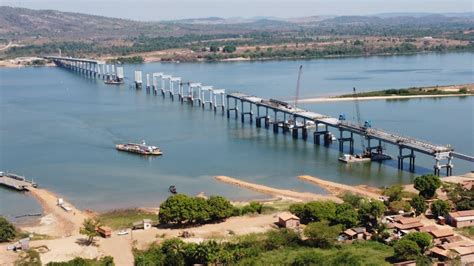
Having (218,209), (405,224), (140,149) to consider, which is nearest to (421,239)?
(405,224)

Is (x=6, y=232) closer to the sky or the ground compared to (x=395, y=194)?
closer to the ground

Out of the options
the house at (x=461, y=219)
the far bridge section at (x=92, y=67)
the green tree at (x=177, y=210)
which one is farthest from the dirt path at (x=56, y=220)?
the far bridge section at (x=92, y=67)

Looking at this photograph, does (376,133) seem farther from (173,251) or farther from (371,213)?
(173,251)

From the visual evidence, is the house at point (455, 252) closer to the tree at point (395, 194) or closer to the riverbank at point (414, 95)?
the tree at point (395, 194)

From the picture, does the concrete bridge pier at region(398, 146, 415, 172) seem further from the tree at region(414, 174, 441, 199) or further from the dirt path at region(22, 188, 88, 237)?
the dirt path at region(22, 188, 88, 237)

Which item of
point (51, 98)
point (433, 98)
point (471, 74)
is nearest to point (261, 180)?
point (433, 98)

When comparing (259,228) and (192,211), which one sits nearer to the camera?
(259,228)

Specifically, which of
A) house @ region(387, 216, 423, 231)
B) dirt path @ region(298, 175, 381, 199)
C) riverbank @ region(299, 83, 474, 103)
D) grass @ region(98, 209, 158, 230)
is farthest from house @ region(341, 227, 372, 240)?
riverbank @ region(299, 83, 474, 103)
